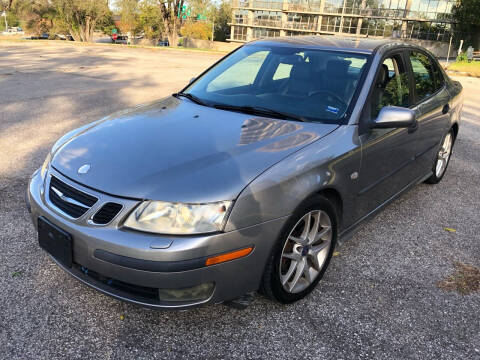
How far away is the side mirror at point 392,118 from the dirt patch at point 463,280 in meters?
1.19

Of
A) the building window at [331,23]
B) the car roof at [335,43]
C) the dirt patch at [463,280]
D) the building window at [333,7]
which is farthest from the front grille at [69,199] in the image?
the building window at [333,7]

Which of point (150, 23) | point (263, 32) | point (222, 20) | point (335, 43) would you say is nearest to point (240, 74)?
point (335, 43)

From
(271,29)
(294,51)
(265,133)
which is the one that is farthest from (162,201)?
(271,29)

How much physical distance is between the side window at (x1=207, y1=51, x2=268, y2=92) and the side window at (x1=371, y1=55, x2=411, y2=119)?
1.05 metres

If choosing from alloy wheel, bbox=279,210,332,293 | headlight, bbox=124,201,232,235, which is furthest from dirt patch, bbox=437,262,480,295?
headlight, bbox=124,201,232,235

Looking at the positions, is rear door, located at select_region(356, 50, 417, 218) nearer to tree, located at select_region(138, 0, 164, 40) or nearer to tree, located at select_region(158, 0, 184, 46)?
tree, located at select_region(158, 0, 184, 46)

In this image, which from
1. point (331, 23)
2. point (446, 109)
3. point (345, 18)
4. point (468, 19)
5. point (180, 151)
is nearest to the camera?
point (180, 151)

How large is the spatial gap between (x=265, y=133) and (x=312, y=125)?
1.21 feet

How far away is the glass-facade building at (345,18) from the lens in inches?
2105

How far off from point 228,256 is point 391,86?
2172mm

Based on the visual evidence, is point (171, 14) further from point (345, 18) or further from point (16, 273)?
point (16, 273)

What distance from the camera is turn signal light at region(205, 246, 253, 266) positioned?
214cm

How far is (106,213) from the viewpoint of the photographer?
2201 mm

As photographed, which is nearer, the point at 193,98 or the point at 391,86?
the point at 391,86
